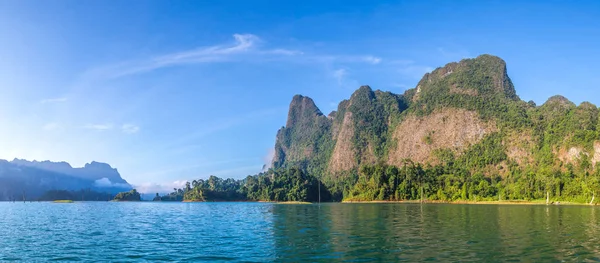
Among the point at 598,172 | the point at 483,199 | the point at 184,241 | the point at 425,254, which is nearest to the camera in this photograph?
the point at 425,254

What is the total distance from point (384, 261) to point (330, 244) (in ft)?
24.3

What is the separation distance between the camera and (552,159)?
16200cm

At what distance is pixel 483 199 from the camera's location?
14000 centimetres

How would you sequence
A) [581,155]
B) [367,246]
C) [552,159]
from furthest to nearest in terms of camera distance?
[552,159]
[581,155]
[367,246]

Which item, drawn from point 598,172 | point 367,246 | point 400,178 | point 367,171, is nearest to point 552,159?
point 598,172

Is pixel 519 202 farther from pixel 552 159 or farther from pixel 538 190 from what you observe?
pixel 552 159

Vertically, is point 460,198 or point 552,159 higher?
point 552,159

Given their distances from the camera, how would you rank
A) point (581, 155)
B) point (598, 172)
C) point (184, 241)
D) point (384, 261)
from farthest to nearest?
1. point (581, 155)
2. point (598, 172)
3. point (184, 241)
4. point (384, 261)

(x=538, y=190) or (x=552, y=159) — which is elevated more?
(x=552, y=159)

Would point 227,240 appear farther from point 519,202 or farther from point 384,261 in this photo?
point 519,202

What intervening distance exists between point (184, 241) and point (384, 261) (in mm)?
17036

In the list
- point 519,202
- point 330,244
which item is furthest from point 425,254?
point 519,202

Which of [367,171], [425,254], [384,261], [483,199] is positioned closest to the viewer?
[384,261]

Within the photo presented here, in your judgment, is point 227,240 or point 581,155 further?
point 581,155
